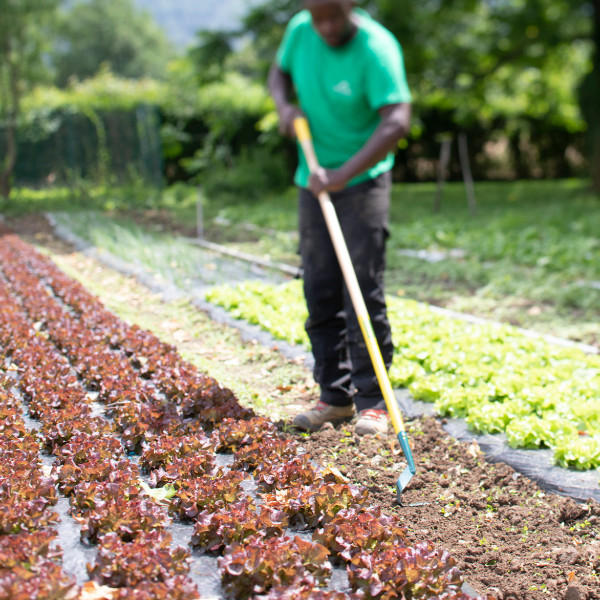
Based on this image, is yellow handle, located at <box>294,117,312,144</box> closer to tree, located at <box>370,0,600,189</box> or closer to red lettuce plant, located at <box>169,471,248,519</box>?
red lettuce plant, located at <box>169,471,248,519</box>

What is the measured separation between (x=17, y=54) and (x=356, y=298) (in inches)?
491

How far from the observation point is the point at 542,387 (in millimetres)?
3754

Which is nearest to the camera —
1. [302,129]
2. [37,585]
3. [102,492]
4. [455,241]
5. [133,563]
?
[37,585]

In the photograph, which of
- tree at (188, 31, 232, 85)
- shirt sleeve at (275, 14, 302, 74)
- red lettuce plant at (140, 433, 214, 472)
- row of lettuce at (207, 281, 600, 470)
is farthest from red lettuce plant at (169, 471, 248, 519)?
tree at (188, 31, 232, 85)

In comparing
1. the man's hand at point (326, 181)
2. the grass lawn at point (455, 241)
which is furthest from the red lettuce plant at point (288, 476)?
the grass lawn at point (455, 241)

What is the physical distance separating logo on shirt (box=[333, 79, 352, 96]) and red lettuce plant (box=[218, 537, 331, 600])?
6.30 ft

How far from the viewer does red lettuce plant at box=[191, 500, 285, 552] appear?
217 cm

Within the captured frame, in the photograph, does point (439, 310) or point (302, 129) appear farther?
point (439, 310)

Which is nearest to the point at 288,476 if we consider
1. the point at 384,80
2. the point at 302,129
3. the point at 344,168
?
the point at 344,168

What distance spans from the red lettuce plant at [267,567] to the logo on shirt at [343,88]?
6.30 ft

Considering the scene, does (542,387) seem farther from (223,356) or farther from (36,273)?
(36,273)

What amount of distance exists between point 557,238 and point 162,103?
11093mm

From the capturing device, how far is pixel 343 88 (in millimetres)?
3043

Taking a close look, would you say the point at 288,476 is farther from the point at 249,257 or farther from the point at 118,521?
the point at 249,257
